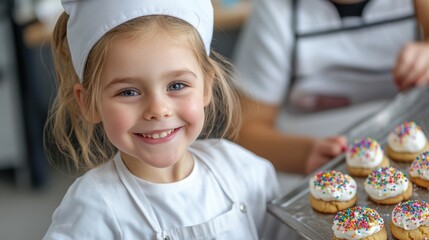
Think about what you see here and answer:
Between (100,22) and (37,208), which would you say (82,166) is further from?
(37,208)

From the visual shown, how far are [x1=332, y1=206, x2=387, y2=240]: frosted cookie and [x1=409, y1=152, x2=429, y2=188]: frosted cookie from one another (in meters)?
0.12

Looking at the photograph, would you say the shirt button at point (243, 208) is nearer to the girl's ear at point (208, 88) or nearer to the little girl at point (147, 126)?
the little girl at point (147, 126)

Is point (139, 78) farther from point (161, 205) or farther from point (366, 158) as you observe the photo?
point (366, 158)

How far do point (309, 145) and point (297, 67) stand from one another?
0.21m

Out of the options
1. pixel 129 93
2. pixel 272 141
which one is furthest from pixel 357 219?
pixel 272 141

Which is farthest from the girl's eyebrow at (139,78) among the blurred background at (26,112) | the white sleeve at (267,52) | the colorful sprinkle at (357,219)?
the blurred background at (26,112)

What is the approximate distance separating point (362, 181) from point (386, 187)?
0.09 metres

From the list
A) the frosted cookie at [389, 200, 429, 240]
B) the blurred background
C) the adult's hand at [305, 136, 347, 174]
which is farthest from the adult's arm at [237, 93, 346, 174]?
the blurred background

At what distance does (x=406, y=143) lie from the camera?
1.03 meters

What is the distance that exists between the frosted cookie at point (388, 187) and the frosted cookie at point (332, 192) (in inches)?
1.1

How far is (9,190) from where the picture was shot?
2.72 meters

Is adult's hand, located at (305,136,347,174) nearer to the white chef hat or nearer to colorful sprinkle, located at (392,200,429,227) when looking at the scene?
colorful sprinkle, located at (392,200,429,227)

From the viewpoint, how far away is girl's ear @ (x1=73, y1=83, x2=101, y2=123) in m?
0.85

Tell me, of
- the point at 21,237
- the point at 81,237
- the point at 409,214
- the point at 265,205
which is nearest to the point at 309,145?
the point at 265,205
